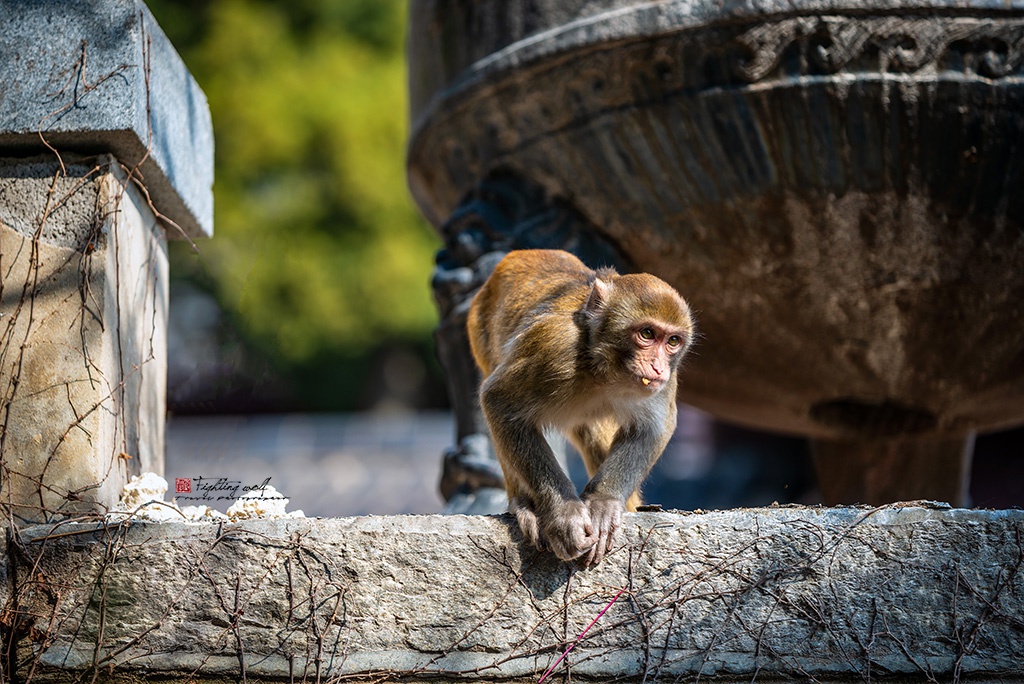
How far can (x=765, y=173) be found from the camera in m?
4.04

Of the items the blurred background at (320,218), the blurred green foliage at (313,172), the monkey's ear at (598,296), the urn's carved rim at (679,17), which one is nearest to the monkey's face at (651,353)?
the monkey's ear at (598,296)

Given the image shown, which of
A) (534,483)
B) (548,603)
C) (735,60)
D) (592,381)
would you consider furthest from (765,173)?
(548,603)

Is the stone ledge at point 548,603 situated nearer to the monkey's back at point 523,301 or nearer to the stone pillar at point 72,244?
the stone pillar at point 72,244

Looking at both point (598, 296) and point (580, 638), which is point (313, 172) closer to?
point (598, 296)

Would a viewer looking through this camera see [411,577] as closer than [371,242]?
Yes

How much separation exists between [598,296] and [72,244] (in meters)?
1.42

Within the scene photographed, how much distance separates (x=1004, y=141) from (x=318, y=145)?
1446 centimetres

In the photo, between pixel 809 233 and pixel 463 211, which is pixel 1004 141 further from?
pixel 463 211

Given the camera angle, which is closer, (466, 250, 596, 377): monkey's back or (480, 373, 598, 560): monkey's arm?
(480, 373, 598, 560): monkey's arm

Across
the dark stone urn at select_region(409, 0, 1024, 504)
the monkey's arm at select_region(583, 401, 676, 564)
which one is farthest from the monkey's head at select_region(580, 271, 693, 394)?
the dark stone urn at select_region(409, 0, 1024, 504)

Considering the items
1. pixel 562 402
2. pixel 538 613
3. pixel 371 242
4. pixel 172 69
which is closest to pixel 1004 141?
pixel 562 402

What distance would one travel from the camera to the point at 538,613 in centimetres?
287

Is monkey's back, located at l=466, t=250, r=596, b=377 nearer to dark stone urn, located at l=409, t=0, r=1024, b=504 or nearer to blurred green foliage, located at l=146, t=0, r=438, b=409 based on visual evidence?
dark stone urn, located at l=409, t=0, r=1024, b=504

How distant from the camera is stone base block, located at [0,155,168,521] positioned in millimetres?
3150
